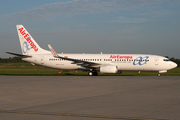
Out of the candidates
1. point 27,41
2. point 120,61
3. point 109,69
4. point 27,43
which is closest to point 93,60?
point 109,69

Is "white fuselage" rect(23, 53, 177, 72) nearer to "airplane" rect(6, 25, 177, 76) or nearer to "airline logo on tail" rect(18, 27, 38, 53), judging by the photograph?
"airplane" rect(6, 25, 177, 76)

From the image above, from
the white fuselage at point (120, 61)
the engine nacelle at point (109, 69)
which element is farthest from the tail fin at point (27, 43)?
the engine nacelle at point (109, 69)

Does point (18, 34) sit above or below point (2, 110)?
above

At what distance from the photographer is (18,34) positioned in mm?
41500

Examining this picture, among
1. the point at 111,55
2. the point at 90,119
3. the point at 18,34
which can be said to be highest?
the point at 18,34

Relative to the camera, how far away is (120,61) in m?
38.4

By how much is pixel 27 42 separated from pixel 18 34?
2200mm

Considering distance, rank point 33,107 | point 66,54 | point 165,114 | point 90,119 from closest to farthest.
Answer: point 90,119 → point 165,114 → point 33,107 → point 66,54

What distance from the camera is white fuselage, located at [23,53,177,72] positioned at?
124ft

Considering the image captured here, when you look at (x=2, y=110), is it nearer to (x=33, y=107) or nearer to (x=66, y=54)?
(x=33, y=107)

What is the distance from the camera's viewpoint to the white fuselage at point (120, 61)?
37.8 meters

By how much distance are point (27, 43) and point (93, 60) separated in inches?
468

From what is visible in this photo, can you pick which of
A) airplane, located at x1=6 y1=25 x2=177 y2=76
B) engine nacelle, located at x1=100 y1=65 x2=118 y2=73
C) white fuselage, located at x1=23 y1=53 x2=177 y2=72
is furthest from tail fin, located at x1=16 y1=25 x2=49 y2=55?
engine nacelle, located at x1=100 y1=65 x2=118 y2=73

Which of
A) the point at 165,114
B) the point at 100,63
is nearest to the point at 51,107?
the point at 165,114
